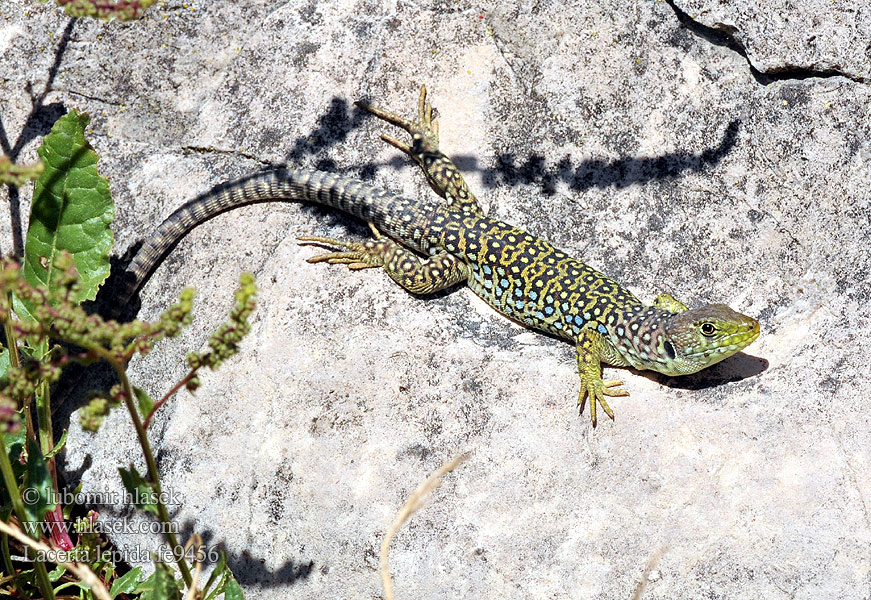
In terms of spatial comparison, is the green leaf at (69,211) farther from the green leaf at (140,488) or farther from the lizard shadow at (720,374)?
the lizard shadow at (720,374)

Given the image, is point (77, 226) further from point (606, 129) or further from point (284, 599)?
point (606, 129)

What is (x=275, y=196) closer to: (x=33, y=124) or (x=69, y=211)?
(x=69, y=211)

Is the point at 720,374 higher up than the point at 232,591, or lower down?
higher up

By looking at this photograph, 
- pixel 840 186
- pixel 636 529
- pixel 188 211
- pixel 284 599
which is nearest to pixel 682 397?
pixel 636 529

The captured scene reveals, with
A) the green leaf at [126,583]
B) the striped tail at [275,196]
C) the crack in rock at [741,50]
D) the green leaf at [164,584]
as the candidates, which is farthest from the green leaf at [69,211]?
the crack in rock at [741,50]

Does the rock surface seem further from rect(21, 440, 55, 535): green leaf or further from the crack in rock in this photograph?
rect(21, 440, 55, 535): green leaf

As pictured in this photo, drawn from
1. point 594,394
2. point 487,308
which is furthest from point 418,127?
point 594,394
